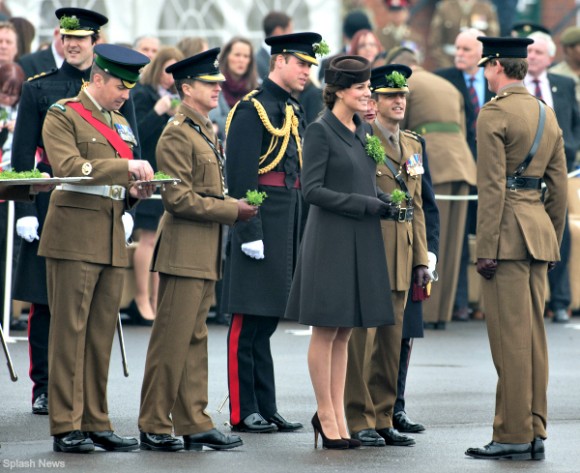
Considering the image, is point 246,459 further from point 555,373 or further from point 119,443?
point 555,373

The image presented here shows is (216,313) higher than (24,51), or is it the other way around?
Result: (24,51)

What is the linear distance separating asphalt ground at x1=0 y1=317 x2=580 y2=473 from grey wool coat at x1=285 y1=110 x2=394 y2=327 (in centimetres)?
72

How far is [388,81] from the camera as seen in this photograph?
9609 mm

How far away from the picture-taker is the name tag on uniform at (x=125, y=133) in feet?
28.7

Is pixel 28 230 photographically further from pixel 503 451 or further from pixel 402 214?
pixel 503 451

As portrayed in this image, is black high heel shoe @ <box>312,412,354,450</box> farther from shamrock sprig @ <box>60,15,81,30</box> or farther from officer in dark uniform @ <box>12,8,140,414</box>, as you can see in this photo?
shamrock sprig @ <box>60,15,81,30</box>

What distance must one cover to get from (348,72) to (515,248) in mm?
1221

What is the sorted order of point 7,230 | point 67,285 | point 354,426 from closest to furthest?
point 67,285
point 354,426
point 7,230

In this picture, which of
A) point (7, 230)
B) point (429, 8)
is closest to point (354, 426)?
point (7, 230)

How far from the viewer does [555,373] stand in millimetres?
12062

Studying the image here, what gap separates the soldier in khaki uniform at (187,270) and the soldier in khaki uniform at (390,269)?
2.31ft

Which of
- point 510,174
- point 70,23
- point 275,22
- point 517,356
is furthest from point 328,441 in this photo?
point 275,22

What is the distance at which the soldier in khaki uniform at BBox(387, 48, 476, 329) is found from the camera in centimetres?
1415

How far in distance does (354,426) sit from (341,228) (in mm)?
1097
